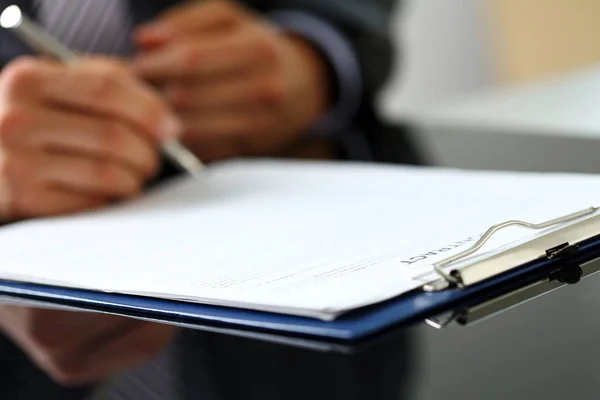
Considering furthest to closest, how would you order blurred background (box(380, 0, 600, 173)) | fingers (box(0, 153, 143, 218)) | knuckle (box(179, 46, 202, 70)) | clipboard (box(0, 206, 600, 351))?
blurred background (box(380, 0, 600, 173)), knuckle (box(179, 46, 202, 70)), fingers (box(0, 153, 143, 218)), clipboard (box(0, 206, 600, 351))

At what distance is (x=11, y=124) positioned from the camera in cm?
44

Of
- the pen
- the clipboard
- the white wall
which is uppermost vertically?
the white wall

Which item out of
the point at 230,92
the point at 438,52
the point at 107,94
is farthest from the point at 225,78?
the point at 438,52

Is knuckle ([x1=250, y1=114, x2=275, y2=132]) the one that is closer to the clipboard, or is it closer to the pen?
the pen

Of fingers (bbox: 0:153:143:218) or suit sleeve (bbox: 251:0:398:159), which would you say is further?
suit sleeve (bbox: 251:0:398:159)

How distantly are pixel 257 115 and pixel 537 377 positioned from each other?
0.40 m

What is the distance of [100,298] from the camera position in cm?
26

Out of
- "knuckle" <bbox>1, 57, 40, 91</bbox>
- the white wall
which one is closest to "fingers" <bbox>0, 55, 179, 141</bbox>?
"knuckle" <bbox>1, 57, 40, 91</bbox>

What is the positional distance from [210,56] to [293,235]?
0.28m

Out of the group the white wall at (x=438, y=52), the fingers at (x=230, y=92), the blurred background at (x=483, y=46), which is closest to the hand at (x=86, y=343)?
the fingers at (x=230, y=92)

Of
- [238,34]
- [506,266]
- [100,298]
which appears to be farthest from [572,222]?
[238,34]

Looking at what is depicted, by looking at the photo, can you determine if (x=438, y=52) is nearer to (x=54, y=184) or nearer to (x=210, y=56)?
(x=210, y=56)

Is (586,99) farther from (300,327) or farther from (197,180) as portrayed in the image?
(300,327)

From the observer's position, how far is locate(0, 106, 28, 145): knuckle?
1.44ft
